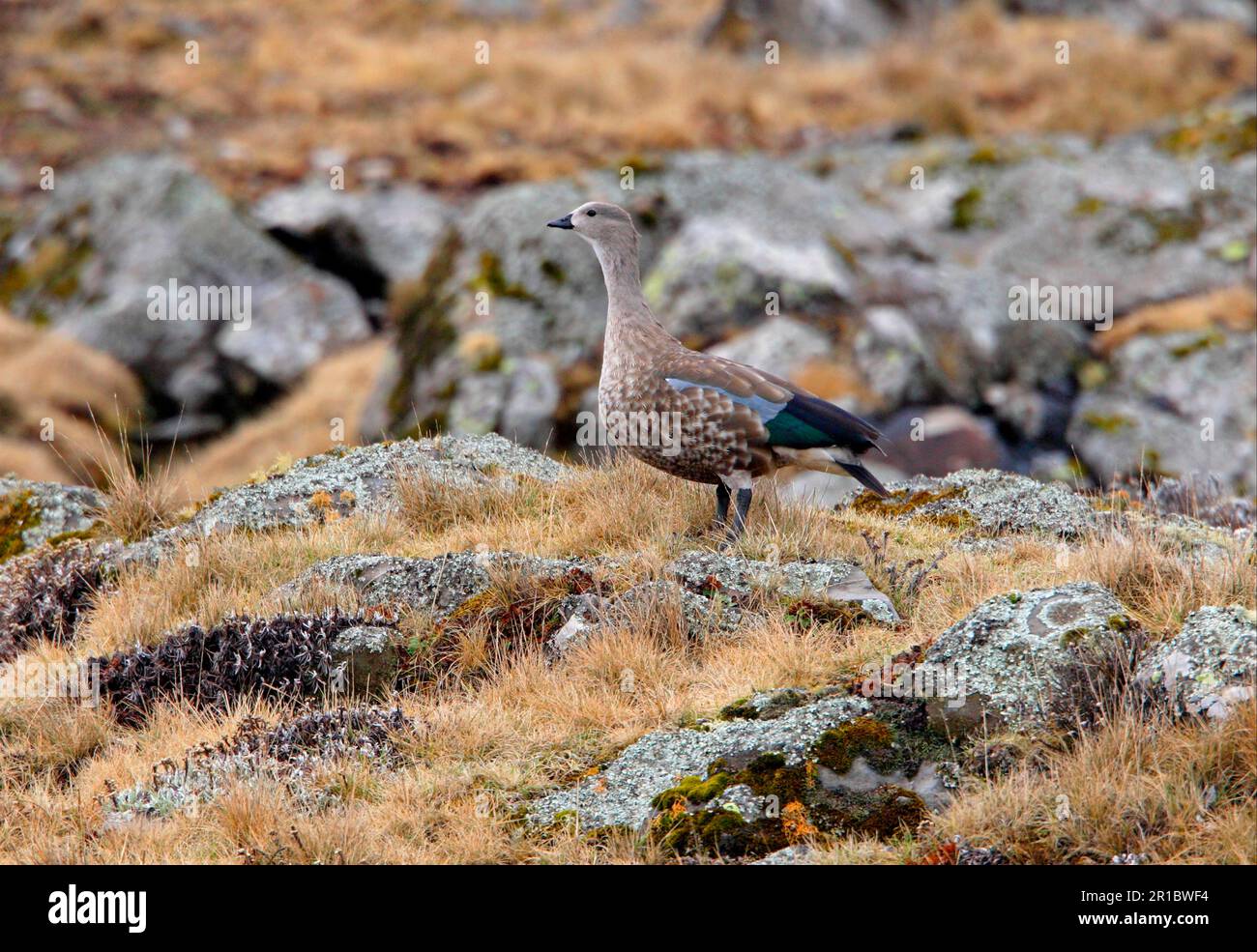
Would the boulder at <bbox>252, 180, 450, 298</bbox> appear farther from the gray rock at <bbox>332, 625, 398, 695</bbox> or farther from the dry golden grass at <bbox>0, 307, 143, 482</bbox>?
the gray rock at <bbox>332, 625, 398, 695</bbox>

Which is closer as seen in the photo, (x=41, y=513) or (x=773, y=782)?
(x=773, y=782)

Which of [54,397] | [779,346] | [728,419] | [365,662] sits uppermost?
[779,346]

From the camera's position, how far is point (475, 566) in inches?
298

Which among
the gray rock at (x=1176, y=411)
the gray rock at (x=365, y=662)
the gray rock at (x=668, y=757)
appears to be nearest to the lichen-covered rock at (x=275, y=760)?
the gray rock at (x=365, y=662)

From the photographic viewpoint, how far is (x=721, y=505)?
821cm

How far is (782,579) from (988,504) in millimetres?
2463

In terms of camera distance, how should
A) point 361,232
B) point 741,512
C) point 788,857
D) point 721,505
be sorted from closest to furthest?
point 788,857
point 741,512
point 721,505
point 361,232

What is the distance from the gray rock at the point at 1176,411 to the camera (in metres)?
14.7

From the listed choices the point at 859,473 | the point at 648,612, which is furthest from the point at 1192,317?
the point at 648,612

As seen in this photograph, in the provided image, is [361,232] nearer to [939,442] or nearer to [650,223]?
[650,223]

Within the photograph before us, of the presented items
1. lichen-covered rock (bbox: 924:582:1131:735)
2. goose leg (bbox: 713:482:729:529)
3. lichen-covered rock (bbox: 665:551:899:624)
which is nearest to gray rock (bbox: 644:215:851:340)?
goose leg (bbox: 713:482:729:529)

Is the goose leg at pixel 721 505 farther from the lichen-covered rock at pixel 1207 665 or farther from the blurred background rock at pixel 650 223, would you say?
the blurred background rock at pixel 650 223

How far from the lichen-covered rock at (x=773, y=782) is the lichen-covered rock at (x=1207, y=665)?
906mm

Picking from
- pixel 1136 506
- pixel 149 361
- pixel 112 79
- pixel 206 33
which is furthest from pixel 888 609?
pixel 206 33
